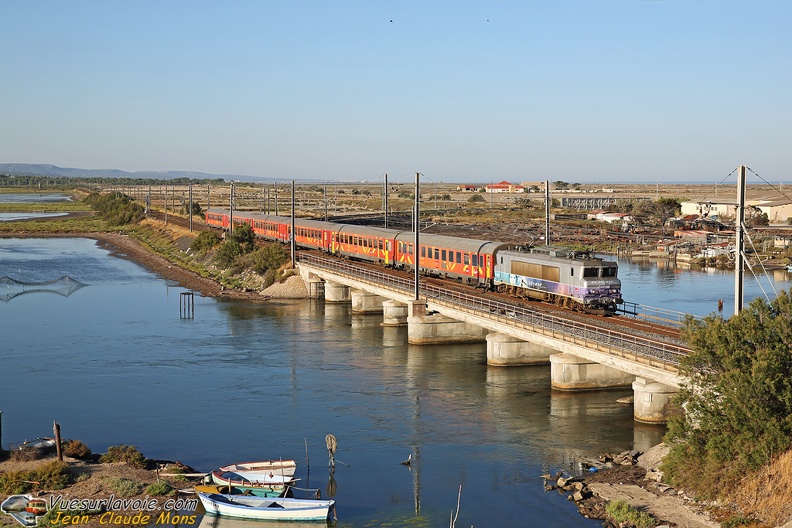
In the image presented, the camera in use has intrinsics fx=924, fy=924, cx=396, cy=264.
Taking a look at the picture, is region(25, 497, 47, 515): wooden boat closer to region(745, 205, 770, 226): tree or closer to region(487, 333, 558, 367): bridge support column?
region(487, 333, 558, 367): bridge support column

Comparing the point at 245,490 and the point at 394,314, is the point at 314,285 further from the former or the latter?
the point at 245,490

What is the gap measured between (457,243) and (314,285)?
22.9 meters

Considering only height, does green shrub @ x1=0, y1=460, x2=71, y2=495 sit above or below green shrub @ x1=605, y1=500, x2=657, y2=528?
above

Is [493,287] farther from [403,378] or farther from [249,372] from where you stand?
[249,372]

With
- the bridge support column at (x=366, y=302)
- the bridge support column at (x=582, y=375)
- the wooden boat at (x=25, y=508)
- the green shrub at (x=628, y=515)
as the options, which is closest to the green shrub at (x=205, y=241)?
the bridge support column at (x=366, y=302)

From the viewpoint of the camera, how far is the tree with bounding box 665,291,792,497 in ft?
98.7

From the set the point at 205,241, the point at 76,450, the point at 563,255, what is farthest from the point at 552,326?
the point at 205,241

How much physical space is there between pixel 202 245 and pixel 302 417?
80.0m

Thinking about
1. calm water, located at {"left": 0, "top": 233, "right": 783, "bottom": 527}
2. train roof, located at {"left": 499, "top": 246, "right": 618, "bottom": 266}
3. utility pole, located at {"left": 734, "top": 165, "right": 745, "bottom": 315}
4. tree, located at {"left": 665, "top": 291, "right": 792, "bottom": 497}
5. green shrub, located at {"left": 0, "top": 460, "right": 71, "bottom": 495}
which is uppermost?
utility pole, located at {"left": 734, "top": 165, "right": 745, "bottom": 315}

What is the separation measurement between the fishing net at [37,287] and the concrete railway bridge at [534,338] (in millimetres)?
31496

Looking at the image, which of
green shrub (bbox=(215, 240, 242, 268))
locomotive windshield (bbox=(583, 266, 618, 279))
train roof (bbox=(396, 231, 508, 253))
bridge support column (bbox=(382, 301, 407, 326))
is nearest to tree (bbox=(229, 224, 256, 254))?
green shrub (bbox=(215, 240, 242, 268))

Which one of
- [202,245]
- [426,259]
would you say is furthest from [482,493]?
[202,245]

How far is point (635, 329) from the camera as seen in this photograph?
A: 4716 cm

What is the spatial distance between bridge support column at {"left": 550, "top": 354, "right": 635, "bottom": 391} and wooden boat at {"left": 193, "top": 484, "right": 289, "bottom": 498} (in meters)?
19.7
